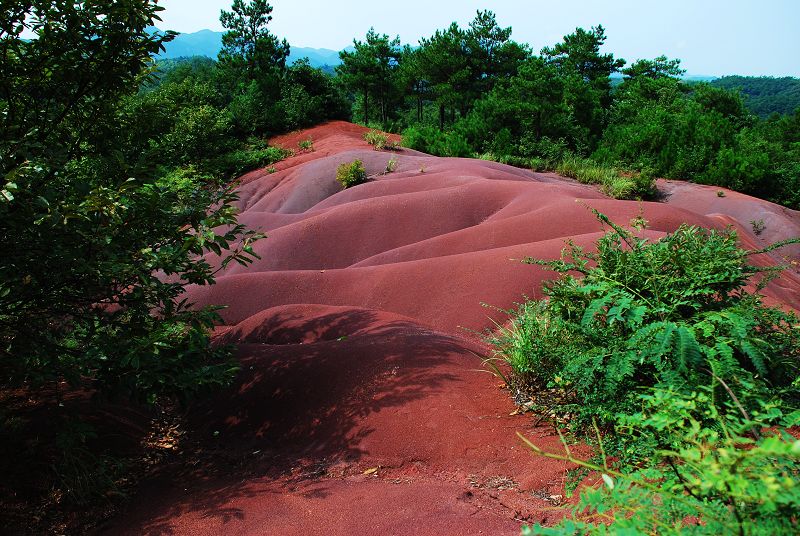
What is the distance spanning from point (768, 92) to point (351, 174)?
94.1 meters

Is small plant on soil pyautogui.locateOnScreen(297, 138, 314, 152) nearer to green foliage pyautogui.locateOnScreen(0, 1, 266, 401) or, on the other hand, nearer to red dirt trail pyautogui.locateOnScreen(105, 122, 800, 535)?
red dirt trail pyautogui.locateOnScreen(105, 122, 800, 535)

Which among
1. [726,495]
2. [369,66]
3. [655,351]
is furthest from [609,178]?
[369,66]

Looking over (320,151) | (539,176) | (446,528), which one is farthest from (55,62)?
(320,151)

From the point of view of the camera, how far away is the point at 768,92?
82812mm

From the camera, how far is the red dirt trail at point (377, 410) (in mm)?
2855

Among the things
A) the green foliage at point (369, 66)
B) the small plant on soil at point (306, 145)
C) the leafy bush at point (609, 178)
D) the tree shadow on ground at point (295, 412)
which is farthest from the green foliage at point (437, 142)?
the tree shadow on ground at point (295, 412)

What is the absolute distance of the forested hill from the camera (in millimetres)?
68000

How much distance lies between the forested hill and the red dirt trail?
6874 cm

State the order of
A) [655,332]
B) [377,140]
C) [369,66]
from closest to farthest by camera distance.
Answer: [655,332] < [377,140] < [369,66]

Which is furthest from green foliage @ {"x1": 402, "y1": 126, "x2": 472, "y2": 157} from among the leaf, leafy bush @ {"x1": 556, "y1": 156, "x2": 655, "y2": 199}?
the leaf

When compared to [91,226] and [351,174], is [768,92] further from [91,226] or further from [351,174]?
[91,226]

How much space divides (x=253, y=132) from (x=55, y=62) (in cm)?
2391

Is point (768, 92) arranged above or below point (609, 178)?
above

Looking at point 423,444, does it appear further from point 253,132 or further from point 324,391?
point 253,132
